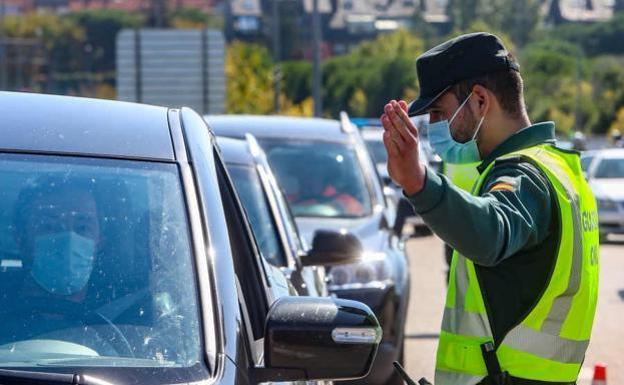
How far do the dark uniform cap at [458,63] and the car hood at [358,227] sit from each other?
569cm

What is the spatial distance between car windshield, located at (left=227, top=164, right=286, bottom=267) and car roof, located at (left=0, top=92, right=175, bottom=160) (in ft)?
6.71

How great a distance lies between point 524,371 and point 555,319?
0.15 m

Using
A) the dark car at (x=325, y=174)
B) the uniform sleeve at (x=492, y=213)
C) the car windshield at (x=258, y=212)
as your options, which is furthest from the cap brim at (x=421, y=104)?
the dark car at (x=325, y=174)

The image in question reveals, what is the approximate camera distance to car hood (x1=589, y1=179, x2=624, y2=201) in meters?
24.4

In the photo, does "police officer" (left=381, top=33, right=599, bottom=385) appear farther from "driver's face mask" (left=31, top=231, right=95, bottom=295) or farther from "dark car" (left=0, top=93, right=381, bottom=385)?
"driver's face mask" (left=31, top=231, right=95, bottom=295)

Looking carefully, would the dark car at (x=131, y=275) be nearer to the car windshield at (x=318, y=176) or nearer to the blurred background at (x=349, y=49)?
the car windshield at (x=318, y=176)

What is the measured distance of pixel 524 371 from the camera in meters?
3.73

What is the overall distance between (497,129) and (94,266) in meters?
A: 1.05

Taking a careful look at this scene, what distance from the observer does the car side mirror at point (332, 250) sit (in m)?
6.29

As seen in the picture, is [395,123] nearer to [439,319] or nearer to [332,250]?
[332,250]

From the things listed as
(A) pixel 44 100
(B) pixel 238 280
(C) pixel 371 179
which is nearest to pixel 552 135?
(B) pixel 238 280

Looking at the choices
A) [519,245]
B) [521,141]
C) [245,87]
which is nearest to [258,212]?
[521,141]

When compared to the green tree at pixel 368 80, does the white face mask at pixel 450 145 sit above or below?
above

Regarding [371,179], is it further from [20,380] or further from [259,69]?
[259,69]
